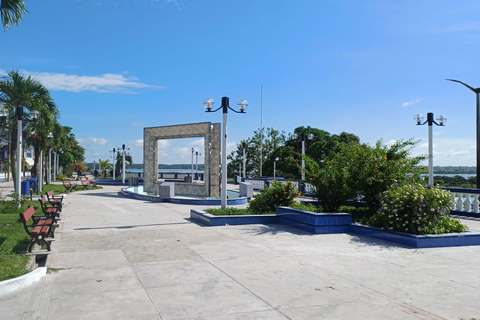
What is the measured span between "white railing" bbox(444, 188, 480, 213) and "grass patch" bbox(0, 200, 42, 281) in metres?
15.0

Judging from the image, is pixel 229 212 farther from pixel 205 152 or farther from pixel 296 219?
pixel 205 152

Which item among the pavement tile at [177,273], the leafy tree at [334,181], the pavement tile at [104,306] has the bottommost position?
the pavement tile at [177,273]

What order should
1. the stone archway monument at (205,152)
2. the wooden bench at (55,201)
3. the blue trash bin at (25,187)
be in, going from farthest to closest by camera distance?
the stone archway monument at (205,152), the blue trash bin at (25,187), the wooden bench at (55,201)

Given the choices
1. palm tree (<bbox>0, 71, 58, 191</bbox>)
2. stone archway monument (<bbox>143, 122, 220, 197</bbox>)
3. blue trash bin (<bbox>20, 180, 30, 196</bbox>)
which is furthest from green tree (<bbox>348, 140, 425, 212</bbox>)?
blue trash bin (<bbox>20, 180, 30, 196</bbox>)

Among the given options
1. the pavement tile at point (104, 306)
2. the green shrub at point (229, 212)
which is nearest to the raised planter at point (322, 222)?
the green shrub at point (229, 212)

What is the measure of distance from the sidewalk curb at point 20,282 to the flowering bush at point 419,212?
26.4ft

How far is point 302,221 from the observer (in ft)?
40.0

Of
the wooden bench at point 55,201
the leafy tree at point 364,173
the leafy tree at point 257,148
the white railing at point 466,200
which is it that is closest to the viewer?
the leafy tree at point 364,173

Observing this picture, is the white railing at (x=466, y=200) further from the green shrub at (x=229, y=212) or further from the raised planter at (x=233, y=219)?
the green shrub at (x=229, y=212)

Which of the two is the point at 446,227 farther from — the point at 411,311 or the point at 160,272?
the point at 160,272

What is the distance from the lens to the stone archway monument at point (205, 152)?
2475 cm

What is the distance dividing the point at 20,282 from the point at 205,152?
62.0ft

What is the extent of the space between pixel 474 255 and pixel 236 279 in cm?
550

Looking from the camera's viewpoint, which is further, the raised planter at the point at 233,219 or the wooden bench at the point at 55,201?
the wooden bench at the point at 55,201
